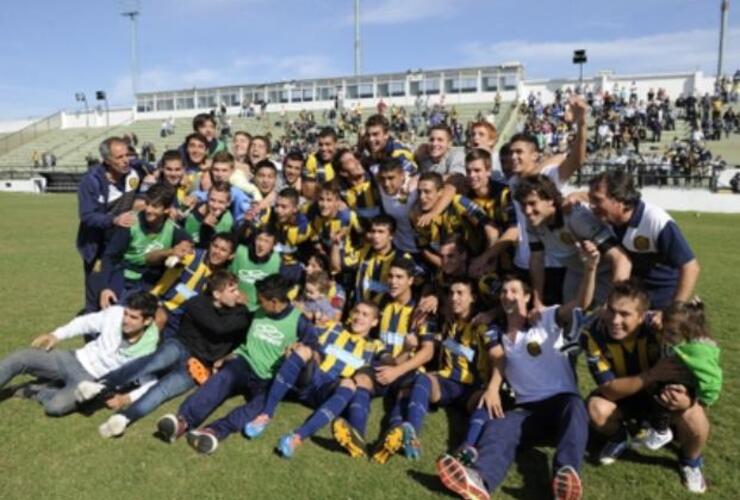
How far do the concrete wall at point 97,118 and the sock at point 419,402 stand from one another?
54.5m

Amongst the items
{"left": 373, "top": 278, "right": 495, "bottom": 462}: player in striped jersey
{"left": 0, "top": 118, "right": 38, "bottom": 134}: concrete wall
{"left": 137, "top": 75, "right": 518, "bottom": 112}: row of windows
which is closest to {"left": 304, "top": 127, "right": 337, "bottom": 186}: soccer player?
{"left": 373, "top": 278, "right": 495, "bottom": 462}: player in striped jersey

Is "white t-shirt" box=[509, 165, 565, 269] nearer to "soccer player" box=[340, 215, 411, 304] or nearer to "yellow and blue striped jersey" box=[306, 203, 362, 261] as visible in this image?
"soccer player" box=[340, 215, 411, 304]

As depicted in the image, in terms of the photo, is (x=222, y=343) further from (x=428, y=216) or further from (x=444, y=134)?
(x=444, y=134)

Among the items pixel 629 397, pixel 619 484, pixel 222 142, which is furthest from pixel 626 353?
pixel 222 142

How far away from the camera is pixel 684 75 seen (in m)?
36.2

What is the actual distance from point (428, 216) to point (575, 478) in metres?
2.63

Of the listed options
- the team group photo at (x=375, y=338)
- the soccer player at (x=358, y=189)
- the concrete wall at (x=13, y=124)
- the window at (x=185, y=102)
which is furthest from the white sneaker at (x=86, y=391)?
the concrete wall at (x=13, y=124)

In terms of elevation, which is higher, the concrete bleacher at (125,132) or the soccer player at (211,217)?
the concrete bleacher at (125,132)

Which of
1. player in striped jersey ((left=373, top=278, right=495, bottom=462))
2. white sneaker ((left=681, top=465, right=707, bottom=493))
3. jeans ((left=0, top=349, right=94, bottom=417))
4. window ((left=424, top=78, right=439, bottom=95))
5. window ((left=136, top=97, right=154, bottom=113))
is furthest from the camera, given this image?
window ((left=136, top=97, right=154, bottom=113))

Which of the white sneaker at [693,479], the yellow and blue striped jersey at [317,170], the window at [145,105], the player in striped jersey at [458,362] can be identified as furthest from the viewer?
the window at [145,105]

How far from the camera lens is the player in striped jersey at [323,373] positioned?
4.46 m

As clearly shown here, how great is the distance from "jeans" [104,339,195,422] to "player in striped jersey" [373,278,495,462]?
5.94 feet

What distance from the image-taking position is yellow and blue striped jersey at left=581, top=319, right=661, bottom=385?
4094mm

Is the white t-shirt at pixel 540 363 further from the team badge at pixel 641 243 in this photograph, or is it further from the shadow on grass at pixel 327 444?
the shadow on grass at pixel 327 444
